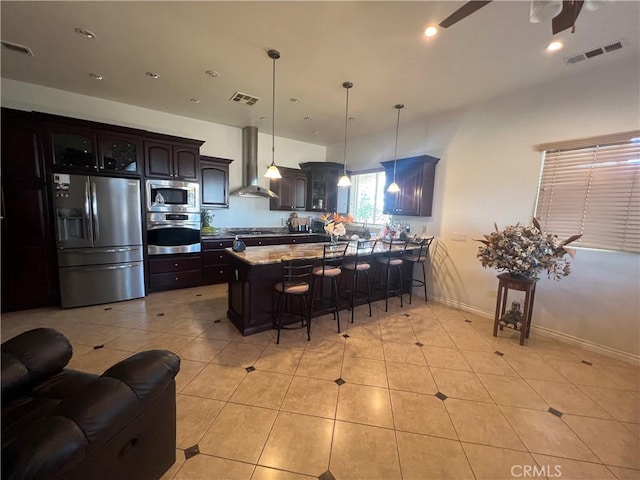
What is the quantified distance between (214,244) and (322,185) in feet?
9.23

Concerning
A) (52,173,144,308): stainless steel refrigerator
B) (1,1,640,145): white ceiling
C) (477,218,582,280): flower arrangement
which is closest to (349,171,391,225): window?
(1,1,640,145): white ceiling

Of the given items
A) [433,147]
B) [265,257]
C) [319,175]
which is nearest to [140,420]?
[265,257]

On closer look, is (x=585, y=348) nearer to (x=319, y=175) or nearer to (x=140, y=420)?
(x=140, y=420)

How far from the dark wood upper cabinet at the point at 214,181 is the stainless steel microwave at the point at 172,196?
1.47 ft

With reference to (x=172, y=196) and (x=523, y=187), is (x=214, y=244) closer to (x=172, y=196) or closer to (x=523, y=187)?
(x=172, y=196)

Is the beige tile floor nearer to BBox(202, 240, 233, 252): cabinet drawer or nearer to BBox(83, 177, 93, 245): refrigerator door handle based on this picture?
BBox(83, 177, 93, 245): refrigerator door handle

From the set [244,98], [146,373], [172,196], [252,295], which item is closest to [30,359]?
[146,373]

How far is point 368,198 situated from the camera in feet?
19.7

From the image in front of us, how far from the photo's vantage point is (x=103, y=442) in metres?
1.09

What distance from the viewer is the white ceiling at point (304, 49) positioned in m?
2.23

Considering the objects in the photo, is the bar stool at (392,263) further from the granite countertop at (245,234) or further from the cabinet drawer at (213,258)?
the cabinet drawer at (213,258)

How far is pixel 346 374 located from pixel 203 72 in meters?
3.80

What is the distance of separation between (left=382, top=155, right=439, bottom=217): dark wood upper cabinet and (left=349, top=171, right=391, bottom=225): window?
2.05 ft

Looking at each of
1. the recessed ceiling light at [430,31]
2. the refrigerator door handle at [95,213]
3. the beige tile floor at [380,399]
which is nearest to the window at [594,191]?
the beige tile floor at [380,399]
